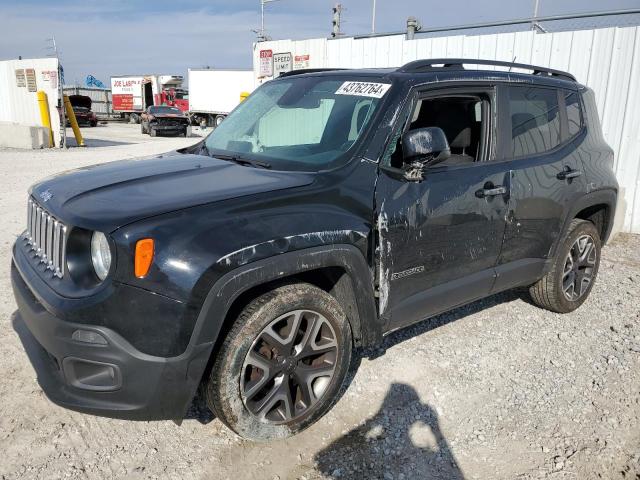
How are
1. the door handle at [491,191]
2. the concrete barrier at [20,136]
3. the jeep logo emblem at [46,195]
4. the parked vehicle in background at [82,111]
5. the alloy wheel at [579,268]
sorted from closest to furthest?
the jeep logo emblem at [46,195] → the door handle at [491,191] → the alloy wheel at [579,268] → the concrete barrier at [20,136] → the parked vehicle in background at [82,111]

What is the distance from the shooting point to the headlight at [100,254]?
7.36 ft

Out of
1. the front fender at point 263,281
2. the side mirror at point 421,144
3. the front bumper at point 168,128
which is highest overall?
the side mirror at point 421,144

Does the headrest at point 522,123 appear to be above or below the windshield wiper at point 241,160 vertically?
above

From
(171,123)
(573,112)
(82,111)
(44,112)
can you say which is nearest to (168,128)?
(171,123)

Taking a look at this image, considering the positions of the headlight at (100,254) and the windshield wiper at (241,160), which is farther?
the windshield wiper at (241,160)

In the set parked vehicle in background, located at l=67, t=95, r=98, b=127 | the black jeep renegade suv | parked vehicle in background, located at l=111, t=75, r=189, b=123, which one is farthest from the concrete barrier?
parked vehicle in background, located at l=111, t=75, r=189, b=123

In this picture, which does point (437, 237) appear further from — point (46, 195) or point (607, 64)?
point (607, 64)

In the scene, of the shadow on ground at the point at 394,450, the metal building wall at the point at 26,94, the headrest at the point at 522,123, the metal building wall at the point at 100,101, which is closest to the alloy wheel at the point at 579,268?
the headrest at the point at 522,123

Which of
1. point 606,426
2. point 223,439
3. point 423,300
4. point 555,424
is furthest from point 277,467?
point 606,426

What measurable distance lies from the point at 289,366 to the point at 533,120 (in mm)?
2610

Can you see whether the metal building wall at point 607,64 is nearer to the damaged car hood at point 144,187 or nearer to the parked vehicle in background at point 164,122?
the damaged car hood at point 144,187

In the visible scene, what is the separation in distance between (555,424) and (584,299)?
1.96 metres

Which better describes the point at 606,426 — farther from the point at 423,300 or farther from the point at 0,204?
the point at 0,204

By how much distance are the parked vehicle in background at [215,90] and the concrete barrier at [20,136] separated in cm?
1627
